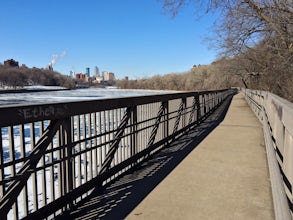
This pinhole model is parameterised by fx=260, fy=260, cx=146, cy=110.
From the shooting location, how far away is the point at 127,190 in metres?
3.94

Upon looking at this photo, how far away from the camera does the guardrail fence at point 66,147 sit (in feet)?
8.14

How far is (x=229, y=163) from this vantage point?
5344 millimetres

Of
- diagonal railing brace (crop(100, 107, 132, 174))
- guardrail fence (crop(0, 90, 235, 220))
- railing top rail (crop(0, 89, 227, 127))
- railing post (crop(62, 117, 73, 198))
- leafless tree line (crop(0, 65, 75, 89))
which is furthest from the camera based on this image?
leafless tree line (crop(0, 65, 75, 89))

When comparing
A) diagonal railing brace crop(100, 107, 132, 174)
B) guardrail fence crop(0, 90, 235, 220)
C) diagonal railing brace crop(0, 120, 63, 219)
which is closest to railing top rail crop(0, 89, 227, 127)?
guardrail fence crop(0, 90, 235, 220)

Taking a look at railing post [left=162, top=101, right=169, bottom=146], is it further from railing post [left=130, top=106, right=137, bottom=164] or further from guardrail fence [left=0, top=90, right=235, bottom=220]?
railing post [left=130, top=106, right=137, bottom=164]

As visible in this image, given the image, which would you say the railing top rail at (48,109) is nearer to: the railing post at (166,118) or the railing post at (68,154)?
the railing post at (68,154)

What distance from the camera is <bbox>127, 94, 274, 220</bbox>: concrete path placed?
127 inches

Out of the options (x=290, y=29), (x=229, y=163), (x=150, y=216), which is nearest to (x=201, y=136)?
(x=229, y=163)

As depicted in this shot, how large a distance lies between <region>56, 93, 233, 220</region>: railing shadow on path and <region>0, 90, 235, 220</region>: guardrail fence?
0.13 metres

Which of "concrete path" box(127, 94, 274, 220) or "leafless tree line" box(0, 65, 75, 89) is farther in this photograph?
"leafless tree line" box(0, 65, 75, 89)

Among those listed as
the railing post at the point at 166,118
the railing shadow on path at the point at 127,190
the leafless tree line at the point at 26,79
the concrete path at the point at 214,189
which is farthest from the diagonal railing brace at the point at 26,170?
the leafless tree line at the point at 26,79

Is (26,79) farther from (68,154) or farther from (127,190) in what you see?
(68,154)

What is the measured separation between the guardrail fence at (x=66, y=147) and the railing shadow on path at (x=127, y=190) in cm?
13

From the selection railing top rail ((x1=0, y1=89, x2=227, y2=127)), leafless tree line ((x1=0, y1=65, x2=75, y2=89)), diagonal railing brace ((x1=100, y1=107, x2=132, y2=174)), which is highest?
leafless tree line ((x1=0, y1=65, x2=75, y2=89))
